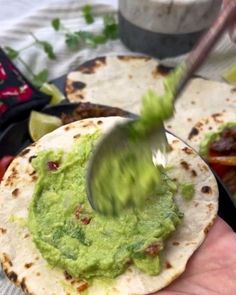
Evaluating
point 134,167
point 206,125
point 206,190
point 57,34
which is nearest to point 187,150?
point 206,190

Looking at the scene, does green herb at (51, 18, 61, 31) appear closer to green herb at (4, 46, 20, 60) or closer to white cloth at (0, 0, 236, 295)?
white cloth at (0, 0, 236, 295)

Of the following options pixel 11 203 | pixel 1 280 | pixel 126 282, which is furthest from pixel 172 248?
pixel 1 280

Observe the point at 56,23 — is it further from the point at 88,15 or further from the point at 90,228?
the point at 90,228

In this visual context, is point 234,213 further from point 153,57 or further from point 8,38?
point 8,38

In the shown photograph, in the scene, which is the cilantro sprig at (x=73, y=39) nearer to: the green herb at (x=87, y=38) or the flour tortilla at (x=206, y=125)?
the green herb at (x=87, y=38)

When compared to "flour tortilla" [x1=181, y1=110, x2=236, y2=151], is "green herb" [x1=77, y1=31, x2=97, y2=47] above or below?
above

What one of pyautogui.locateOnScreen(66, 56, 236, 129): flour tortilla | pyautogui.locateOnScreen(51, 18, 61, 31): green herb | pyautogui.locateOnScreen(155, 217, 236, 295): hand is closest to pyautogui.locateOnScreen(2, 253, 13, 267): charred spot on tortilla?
pyautogui.locateOnScreen(155, 217, 236, 295): hand
